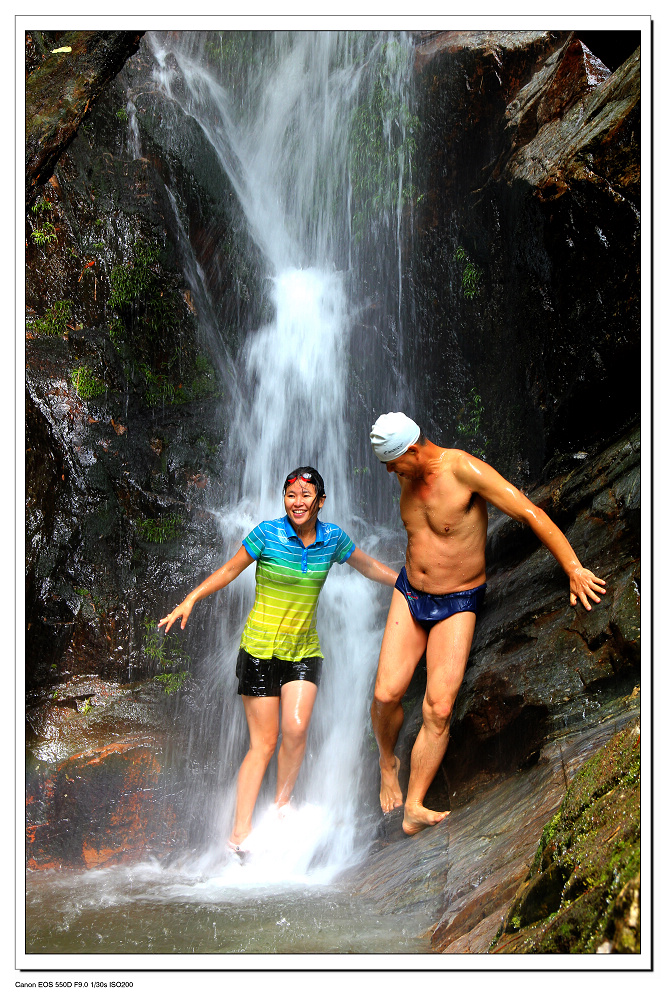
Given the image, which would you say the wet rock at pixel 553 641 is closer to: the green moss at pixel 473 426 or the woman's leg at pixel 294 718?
the woman's leg at pixel 294 718

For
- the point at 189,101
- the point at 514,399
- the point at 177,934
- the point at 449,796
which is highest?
the point at 189,101

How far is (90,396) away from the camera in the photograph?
5527 mm

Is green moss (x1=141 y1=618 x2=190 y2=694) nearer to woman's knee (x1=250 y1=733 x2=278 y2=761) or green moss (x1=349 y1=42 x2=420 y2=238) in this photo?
woman's knee (x1=250 y1=733 x2=278 y2=761)

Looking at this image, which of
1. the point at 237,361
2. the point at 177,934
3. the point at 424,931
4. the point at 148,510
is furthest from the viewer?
the point at 237,361

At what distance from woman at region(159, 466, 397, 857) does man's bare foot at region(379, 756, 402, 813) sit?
0.51 m

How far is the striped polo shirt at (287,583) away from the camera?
3.86 m

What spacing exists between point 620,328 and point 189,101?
4581 mm

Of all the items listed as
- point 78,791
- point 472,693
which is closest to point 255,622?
point 472,693

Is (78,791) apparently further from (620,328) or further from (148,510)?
(620,328)

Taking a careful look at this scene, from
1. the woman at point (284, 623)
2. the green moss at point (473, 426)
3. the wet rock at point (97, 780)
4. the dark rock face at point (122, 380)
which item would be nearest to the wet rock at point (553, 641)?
the woman at point (284, 623)

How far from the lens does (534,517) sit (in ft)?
10.6

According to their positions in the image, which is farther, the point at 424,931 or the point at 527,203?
the point at 527,203

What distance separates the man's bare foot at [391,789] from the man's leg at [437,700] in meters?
0.26
